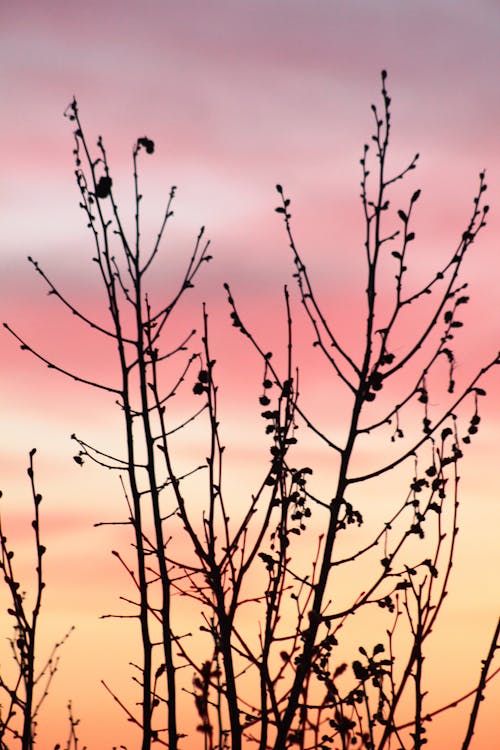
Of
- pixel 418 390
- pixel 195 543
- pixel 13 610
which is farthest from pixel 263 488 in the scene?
pixel 13 610

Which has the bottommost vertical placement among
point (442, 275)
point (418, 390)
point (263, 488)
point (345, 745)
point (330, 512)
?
point (345, 745)

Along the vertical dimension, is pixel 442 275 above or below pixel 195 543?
above

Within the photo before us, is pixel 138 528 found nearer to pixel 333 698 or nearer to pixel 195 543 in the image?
pixel 195 543

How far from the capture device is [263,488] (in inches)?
261

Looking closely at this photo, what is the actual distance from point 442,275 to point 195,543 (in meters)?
2.41

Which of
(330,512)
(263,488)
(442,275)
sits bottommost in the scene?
(330,512)

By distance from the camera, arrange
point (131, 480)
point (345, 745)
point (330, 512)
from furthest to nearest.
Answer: point (345, 745), point (131, 480), point (330, 512)

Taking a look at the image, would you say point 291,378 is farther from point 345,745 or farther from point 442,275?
point 345,745

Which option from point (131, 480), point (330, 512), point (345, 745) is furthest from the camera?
point (345, 745)

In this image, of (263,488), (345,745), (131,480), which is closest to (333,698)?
(345,745)

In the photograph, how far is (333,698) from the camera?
6879mm

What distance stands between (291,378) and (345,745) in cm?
248

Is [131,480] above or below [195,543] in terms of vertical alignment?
above

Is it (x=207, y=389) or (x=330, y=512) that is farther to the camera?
(x=207, y=389)
